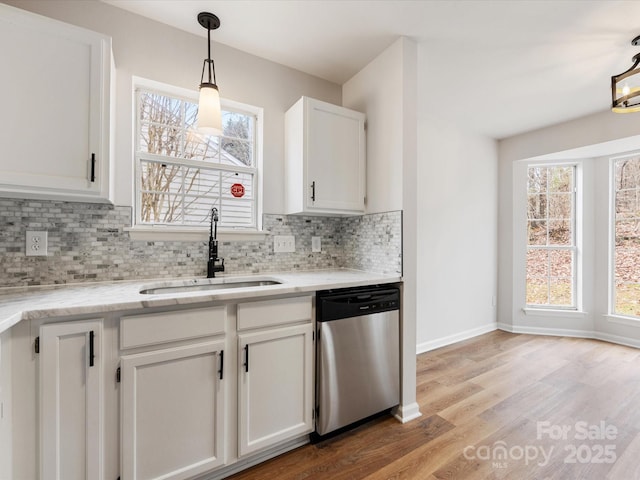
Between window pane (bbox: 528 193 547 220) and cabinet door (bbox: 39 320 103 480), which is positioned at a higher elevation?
window pane (bbox: 528 193 547 220)

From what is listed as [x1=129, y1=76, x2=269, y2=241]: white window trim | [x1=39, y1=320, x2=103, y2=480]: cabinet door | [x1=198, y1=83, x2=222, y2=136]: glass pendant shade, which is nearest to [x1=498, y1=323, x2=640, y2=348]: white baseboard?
[x1=129, y1=76, x2=269, y2=241]: white window trim

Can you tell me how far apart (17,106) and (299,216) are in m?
1.67

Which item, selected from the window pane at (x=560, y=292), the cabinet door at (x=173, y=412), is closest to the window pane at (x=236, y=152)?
the cabinet door at (x=173, y=412)

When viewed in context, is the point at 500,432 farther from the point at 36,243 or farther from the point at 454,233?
the point at 36,243

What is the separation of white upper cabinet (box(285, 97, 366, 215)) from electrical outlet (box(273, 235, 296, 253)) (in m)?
0.24

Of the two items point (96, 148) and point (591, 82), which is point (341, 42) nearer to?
point (96, 148)

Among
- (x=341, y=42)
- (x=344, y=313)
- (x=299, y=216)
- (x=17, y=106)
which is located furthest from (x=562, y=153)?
(x=17, y=106)

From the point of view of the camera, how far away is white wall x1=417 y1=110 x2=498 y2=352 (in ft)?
10.3

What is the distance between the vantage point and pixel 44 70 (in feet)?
4.43

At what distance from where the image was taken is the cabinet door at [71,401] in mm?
1128

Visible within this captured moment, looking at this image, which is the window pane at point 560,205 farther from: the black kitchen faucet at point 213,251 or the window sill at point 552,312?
the black kitchen faucet at point 213,251

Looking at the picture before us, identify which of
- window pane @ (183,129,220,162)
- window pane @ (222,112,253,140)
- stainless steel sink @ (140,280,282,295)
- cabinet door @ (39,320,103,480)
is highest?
window pane @ (222,112,253,140)

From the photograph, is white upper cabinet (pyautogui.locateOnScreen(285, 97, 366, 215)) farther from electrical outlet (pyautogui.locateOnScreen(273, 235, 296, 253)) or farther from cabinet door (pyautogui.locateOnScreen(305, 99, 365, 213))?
electrical outlet (pyautogui.locateOnScreen(273, 235, 296, 253))

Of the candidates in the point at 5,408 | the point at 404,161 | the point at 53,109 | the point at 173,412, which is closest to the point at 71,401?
the point at 5,408
